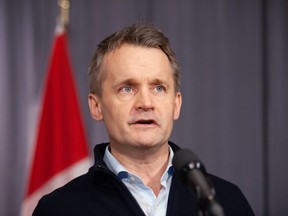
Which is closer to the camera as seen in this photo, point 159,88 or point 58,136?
point 159,88

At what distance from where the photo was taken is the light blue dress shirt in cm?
131

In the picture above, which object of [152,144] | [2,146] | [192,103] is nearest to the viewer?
[152,144]

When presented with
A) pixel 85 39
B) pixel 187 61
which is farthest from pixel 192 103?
pixel 85 39

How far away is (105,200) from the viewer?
131 centimetres

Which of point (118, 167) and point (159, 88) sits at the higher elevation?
point (159, 88)

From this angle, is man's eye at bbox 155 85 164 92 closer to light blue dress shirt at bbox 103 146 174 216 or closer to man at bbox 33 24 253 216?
man at bbox 33 24 253 216

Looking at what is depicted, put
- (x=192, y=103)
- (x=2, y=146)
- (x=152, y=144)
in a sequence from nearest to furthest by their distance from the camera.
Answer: (x=152, y=144) → (x=2, y=146) → (x=192, y=103)

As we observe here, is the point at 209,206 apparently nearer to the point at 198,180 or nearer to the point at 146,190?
the point at 198,180

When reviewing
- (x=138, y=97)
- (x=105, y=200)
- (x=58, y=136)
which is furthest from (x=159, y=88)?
(x=58, y=136)

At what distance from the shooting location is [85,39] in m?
2.90

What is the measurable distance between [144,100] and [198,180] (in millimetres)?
410

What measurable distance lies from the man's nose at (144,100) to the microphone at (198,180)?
28 centimetres

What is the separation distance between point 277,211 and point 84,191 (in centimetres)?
197

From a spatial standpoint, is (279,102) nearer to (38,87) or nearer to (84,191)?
(38,87)
